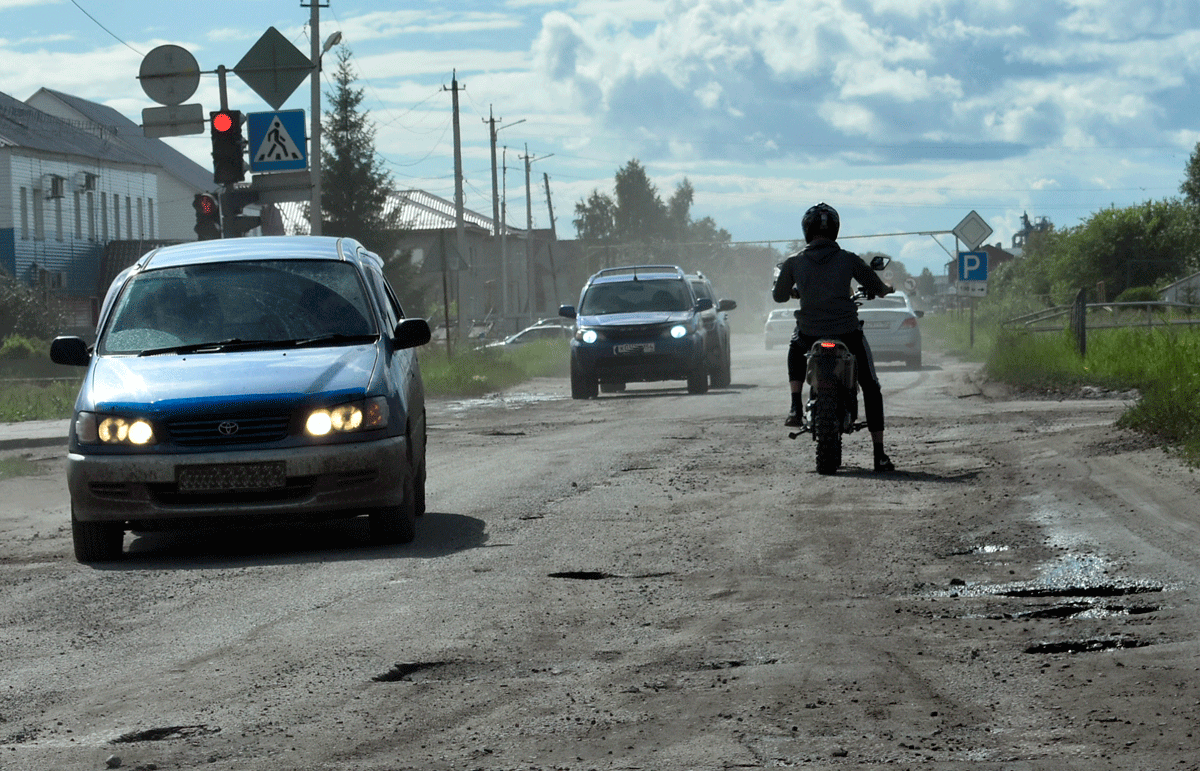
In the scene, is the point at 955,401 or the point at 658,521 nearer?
the point at 658,521

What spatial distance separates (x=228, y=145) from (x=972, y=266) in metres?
19.8

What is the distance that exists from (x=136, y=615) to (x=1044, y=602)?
3.65m

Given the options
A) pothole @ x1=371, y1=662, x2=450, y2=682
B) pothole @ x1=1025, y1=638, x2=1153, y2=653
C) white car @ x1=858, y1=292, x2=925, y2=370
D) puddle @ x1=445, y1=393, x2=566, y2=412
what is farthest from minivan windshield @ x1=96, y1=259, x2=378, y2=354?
white car @ x1=858, y1=292, x2=925, y2=370

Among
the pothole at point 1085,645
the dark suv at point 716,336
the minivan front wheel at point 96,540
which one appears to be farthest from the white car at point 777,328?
the pothole at point 1085,645

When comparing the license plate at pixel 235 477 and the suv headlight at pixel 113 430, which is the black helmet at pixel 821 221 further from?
the suv headlight at pixel 113 430

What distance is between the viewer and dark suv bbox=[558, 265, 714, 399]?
72.3 ft

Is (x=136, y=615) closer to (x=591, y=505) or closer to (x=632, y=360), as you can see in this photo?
(x=591, y=505)

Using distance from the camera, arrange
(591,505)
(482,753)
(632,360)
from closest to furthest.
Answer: (482,753) → (591,505) → (632,360)

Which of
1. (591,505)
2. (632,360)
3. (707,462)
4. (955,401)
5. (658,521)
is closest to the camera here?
(658,521)

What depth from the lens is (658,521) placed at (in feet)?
28.5

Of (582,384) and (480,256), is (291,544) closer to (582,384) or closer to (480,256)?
(582,384)

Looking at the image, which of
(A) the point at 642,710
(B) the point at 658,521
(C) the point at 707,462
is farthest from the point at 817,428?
(A) the point at 642,710

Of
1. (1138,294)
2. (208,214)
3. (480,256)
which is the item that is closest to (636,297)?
(208,214)

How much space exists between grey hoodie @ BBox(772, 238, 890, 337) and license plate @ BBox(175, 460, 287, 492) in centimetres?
434
